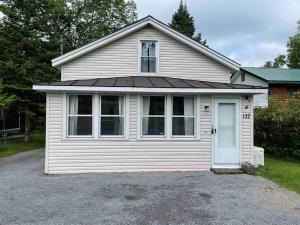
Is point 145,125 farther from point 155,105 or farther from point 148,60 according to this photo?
point 148,60

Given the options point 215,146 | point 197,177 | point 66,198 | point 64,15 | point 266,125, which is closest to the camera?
point 66,198

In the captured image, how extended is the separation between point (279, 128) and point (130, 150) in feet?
24.0

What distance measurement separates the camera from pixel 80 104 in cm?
1065

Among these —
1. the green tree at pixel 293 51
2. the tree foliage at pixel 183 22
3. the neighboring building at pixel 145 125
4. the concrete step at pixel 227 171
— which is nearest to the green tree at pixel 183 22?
the tree foliage at pixel 183 22

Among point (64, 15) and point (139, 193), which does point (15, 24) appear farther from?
point (139, 193)

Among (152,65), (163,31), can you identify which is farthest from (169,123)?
(163,31)

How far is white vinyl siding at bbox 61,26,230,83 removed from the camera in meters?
12.3

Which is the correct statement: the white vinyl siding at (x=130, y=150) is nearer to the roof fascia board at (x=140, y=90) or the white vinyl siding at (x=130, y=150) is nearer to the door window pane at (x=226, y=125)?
the door window pane at (x=226, y=125)

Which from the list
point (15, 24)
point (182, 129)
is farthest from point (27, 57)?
point (182, 129)

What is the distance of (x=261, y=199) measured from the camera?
24.3ft

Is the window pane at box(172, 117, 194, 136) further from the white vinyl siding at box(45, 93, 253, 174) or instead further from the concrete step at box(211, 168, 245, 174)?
the concrete step at box(211, 168, 245, 174)

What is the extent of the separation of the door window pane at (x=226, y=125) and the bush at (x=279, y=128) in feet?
13.1

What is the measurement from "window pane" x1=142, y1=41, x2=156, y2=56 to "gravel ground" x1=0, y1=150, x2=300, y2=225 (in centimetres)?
487

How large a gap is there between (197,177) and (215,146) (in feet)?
5.48
